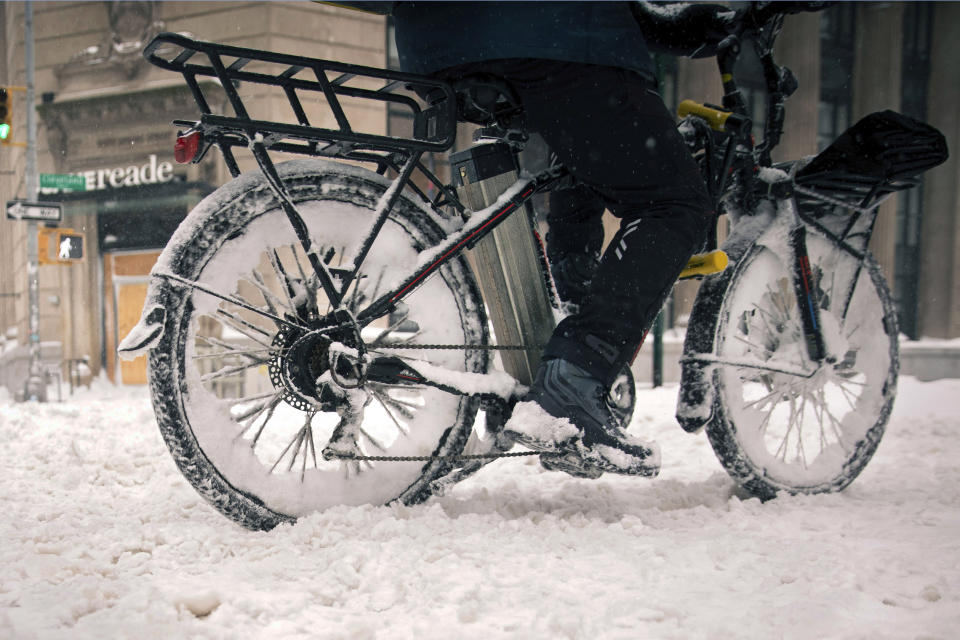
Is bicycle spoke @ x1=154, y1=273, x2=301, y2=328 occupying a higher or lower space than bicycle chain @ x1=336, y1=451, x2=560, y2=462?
higher

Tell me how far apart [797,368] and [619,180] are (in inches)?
41.1

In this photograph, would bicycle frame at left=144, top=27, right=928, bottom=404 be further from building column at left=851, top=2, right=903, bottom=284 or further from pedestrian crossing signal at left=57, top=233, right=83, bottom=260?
building column at left=851, top=2, right=903, bottom=284

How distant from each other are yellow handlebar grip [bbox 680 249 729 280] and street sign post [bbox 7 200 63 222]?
36.1 feet

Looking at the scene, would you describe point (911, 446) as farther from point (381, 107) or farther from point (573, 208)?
point (381, 107)

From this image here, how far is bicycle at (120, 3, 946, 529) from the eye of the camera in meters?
1.75

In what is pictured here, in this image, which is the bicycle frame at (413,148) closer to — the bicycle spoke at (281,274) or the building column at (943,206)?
the bicycle spoke at (281,274)

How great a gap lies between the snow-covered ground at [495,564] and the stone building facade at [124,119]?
31.4ft

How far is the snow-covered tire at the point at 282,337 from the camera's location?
5.67ft

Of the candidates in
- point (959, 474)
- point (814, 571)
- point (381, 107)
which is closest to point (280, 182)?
point (814, 571)

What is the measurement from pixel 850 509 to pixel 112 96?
14.5 m

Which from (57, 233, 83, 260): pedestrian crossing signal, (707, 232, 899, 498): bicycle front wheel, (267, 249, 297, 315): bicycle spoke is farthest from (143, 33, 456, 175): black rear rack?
(57, 233, 83, 260): pedestrian crossing signal

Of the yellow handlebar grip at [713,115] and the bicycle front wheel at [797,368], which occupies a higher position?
the yellow handlebar grip at [713,115]

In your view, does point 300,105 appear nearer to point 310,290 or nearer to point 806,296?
point 310,290

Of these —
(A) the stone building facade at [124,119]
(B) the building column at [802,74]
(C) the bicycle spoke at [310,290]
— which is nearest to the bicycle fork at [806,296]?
(C) the bicycle spoke at [310,290]
